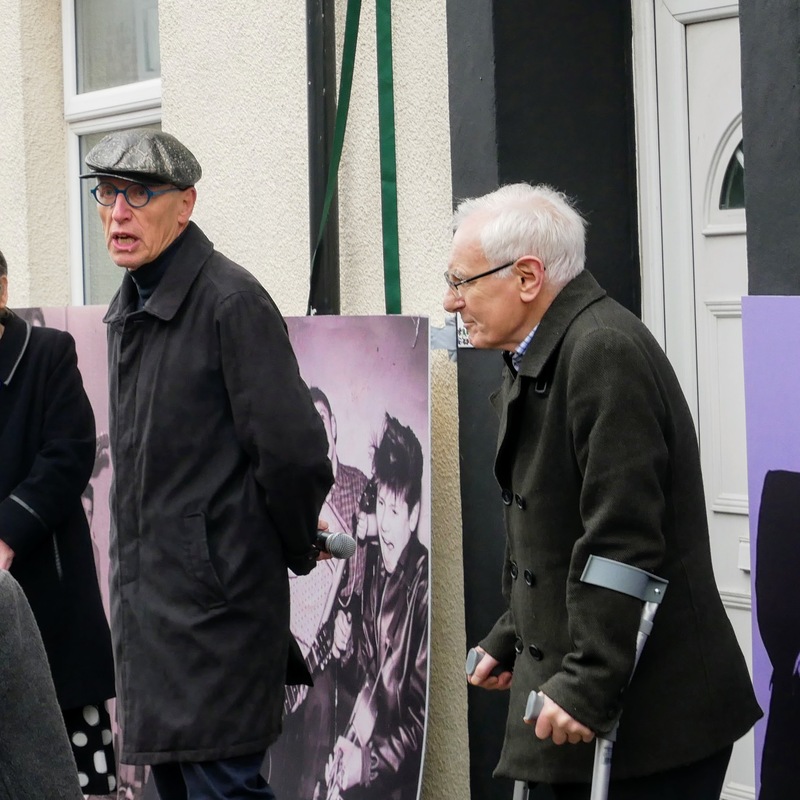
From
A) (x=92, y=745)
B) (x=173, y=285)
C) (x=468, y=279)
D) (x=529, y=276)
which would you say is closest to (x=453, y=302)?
(x=468, y=279)

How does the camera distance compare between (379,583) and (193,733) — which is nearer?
(193,733)

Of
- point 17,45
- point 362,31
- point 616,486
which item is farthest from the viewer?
point 17,45

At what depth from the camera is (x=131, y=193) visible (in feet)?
12.1

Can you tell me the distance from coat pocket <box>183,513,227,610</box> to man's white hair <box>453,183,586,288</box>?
101 centimetres

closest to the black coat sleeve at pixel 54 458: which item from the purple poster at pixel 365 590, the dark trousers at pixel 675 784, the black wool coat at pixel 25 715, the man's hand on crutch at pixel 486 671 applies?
the purple poster at pixel 365 590

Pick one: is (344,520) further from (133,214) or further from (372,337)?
(133,214)

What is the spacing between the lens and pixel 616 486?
263 cm

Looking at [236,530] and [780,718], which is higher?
[236,530]

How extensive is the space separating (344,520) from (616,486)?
6.41 feet

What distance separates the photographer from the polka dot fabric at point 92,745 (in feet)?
15.0

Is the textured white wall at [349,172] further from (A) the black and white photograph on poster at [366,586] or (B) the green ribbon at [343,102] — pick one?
(A) the black and white photograph on poster at [366,586]

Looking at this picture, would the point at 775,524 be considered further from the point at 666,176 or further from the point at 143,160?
the point at 143,160

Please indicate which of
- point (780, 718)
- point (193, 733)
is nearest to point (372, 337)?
point (193, 733)

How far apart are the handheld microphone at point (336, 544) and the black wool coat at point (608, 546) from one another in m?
0.78
